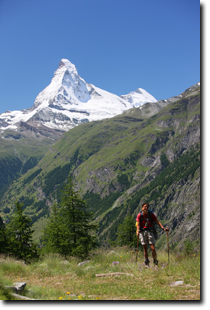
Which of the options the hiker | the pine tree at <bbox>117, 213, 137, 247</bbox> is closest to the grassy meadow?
the hiker

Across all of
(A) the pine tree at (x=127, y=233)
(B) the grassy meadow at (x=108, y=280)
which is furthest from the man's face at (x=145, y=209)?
(A) the pine tree at (x=127, y=233)

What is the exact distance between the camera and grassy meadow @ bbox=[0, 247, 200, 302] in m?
7.69

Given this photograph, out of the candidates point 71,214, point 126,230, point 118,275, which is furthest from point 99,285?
point 126,230

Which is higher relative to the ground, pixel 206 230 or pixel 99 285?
pixel 206 230

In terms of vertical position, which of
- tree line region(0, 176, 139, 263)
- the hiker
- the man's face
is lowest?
tree line region(0, 176, 139, 263)

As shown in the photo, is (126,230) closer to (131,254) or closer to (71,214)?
(71,214)

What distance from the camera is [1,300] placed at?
6.98 m

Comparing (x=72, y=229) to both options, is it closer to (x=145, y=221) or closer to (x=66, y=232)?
(x=66, y=232)

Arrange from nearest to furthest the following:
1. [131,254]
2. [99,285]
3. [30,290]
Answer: [30,290] < [99,285] < [131,254]

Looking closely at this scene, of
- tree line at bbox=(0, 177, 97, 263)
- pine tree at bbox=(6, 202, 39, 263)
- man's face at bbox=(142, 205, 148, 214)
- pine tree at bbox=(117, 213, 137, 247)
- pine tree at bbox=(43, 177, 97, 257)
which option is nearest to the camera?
man's face at bbox=(142, 205, 148, 214)

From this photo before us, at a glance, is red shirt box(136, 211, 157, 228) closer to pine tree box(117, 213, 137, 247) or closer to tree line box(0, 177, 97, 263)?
tree line box(0, 177, 97, 263)

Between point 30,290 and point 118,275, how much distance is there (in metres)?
3.83

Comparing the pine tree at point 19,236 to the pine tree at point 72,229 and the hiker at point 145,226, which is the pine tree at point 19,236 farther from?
the hiker at point 145,226

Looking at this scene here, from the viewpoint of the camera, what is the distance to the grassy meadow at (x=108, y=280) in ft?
25.2
